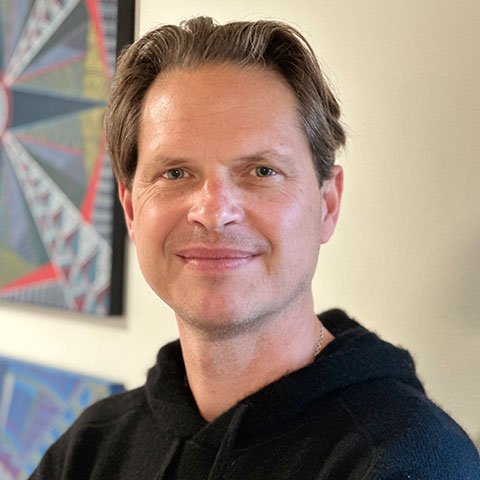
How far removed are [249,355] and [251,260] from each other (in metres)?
0.16

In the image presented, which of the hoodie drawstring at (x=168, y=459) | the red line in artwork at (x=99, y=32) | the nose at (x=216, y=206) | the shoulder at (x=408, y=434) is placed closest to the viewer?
the shoulder at (x=408, y=434)

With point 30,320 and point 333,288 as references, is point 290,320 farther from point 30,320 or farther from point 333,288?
point 30,320

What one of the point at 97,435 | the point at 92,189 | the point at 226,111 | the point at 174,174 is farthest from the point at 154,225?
the point at 92,189

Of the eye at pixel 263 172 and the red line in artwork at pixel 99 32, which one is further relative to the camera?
the red line in artwork at pixel 99 32

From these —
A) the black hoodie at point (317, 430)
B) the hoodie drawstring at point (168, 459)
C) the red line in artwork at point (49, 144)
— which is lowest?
the hoodie drawstring at point (168, 459)

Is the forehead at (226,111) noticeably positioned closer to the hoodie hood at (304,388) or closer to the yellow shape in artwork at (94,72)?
the hoodie hood at (304,388)

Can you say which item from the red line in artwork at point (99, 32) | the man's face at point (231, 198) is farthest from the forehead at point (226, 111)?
the red line in artwork at point (99, 32)

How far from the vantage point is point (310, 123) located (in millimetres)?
1146

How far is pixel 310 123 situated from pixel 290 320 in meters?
0.29

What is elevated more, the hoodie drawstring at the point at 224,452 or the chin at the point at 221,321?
the chin at the point at 221,321

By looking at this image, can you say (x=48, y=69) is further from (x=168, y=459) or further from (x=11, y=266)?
(x=168, y=459)

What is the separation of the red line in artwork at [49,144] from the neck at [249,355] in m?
0.70

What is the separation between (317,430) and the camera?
1062 millimetres

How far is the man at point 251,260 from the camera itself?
41.9 inches
